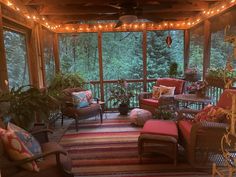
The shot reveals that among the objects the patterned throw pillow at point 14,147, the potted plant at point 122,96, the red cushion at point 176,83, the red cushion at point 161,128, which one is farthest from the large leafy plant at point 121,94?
the patterned throw pillow at point 14,147

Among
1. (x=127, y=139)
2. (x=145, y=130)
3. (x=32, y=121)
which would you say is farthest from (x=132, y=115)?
(x=32, y=121)

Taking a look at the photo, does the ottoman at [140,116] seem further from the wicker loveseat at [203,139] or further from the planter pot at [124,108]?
the wicker loveseat at [203,139]

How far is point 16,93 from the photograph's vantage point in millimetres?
2646

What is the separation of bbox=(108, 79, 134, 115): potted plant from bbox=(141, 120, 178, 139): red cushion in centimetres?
220

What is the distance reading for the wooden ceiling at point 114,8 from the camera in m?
3.69

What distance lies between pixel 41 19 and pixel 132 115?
288cm

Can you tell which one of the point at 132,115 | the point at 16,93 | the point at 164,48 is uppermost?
the point at 164,48

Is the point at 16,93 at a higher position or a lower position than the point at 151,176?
higher

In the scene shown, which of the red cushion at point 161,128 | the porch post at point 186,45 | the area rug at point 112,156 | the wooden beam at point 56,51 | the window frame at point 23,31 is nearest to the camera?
the area rug at point 112,156

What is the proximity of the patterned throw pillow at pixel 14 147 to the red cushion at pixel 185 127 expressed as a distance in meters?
1.91

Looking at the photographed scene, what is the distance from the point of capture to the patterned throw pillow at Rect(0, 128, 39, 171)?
5.93ft

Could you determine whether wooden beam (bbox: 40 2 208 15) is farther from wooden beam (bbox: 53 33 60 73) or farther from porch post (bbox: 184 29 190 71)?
porch post (bbox: 184 29 190 71)

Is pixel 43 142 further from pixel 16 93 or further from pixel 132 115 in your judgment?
pixel 132 115

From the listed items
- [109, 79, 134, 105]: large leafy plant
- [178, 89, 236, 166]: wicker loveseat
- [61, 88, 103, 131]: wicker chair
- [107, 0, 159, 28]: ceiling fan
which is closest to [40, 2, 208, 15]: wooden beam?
[107, 0, 159, 28]: ceiling fan
